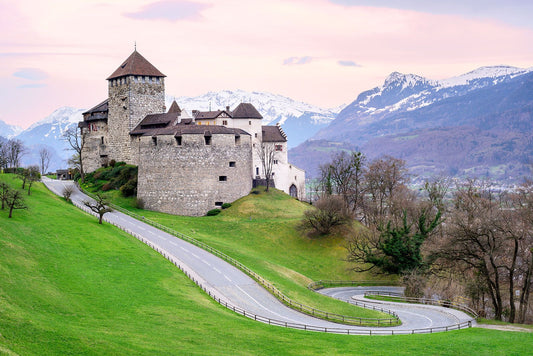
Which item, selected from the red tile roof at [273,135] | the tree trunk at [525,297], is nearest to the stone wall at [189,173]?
the red tile roof at [273,135]

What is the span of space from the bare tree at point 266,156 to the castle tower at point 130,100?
69.4 ft

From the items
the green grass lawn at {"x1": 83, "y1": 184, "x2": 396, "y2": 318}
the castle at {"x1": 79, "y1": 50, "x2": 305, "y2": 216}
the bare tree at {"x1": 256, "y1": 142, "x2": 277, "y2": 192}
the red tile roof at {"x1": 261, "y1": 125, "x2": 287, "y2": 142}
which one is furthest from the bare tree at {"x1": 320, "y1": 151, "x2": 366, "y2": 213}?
the bare tree at {"x1": 256, "y1": 142, "x2": 277, "y2": 192}

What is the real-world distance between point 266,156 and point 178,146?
17.0 meters

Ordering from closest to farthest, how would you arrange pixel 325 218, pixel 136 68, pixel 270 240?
pixel 270 240, pixel 325 218, pixel 136 68

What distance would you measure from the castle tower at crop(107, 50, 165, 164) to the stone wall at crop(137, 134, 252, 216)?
43.3ft

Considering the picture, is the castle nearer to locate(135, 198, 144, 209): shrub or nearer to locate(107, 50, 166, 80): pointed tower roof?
locate(107, 50, 166, 80): pointed tower roof

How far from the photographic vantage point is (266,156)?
103062mm

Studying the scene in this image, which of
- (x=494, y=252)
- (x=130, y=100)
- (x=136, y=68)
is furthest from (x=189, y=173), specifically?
(x=494, y=252)

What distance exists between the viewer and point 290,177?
358 feet

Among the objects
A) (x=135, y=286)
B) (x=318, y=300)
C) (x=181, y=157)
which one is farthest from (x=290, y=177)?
(x=135, y=286)

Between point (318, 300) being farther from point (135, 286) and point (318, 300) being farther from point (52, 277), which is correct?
point (52, 277)

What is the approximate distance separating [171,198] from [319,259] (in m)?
27.3

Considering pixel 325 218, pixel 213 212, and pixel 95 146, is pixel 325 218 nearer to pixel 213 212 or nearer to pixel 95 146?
pixel 213 212

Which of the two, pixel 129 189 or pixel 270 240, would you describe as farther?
pixel 129 189
